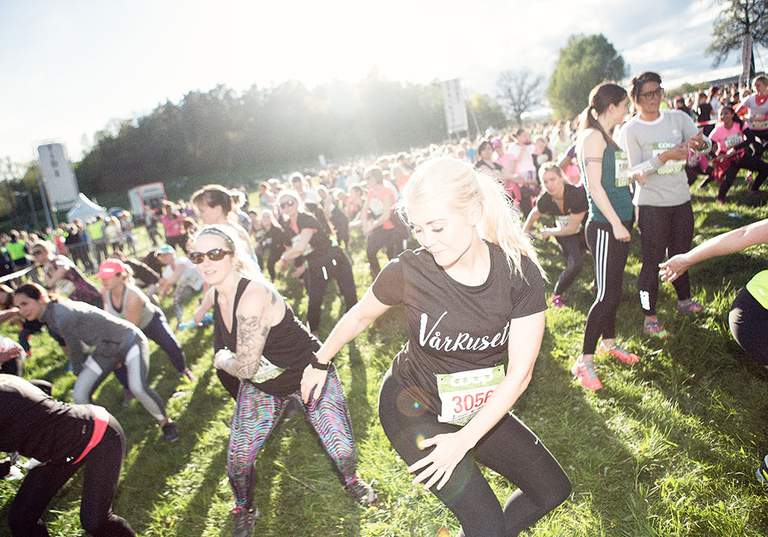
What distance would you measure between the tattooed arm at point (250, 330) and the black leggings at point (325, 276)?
2877 millimetres

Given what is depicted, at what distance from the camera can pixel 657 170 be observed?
3.87m

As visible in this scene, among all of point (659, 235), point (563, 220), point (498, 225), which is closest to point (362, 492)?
point (498, 225)

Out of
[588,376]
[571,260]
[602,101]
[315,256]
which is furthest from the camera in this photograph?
[315,256]

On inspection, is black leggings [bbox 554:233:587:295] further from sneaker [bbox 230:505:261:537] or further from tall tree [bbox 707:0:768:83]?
tall tree [bbox 707:0:768:83]

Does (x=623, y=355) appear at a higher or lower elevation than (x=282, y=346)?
lower

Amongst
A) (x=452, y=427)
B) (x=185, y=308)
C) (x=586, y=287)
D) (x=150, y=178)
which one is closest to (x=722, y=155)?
(x=586, y=287)

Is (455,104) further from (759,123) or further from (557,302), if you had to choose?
(557,302)

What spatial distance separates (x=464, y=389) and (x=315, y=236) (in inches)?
159

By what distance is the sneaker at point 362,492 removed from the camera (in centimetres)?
314

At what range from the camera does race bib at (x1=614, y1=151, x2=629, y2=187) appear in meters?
3.60

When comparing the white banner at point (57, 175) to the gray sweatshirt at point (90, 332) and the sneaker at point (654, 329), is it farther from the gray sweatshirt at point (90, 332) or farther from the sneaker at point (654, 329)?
the sneaker at point (654, 329)

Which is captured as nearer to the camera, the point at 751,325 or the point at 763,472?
the point at 751,325

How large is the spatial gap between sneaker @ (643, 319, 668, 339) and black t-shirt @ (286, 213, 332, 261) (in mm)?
3816

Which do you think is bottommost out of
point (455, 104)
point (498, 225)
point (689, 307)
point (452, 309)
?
point (689, 307)
